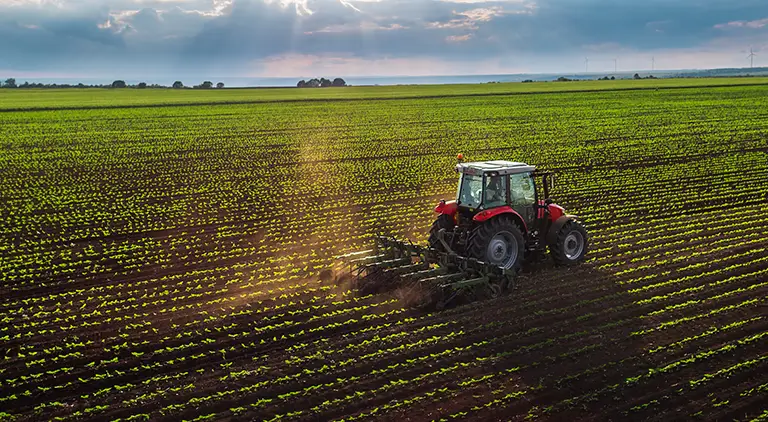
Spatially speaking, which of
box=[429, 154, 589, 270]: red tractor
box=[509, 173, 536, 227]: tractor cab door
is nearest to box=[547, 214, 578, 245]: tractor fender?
box=[429, 154, 589, 270]: red tractor

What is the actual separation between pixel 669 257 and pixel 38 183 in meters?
22.2

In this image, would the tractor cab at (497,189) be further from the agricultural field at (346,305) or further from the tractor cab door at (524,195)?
the agricultural field at (346,305)

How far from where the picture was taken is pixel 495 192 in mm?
13266

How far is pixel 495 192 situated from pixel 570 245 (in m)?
2.22

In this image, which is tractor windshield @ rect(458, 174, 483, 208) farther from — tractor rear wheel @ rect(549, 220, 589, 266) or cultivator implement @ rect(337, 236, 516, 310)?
tractor rear wheel @ rect(549, 220, 589, 266)

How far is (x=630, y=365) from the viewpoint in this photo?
32.6 ft

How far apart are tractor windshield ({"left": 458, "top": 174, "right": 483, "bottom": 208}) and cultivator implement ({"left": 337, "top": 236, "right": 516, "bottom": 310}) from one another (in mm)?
1215

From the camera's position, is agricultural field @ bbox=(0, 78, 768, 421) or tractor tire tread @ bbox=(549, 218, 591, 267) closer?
agricultural field @ bbox=(0, 78, 768, 421)

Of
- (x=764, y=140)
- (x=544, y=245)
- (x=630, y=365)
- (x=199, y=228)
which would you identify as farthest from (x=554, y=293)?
(x=764, y=140)

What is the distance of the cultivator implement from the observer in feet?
39.8

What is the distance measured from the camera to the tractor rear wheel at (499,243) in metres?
12.7

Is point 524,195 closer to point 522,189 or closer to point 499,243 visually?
point 522,189

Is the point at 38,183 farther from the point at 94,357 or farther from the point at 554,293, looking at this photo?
the point at 554,293

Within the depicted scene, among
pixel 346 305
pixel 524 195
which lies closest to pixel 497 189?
pixel 524 195
